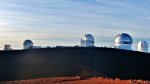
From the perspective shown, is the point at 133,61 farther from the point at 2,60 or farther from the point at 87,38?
the point at 87,38

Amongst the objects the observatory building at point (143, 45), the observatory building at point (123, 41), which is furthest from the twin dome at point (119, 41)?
the observatory building at point (143, 45)

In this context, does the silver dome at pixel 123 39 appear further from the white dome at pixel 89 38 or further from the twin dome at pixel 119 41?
the white dome at pixel 89 38

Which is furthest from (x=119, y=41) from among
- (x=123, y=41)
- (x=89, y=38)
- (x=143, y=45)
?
(x=143, y=45)

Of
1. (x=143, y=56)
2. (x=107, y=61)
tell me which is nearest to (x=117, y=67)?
(x=107, y=61)

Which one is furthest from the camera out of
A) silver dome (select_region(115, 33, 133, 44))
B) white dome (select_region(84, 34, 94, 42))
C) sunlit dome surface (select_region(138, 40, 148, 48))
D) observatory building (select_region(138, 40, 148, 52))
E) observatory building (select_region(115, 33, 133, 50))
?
sunlit dome surface (select_region(138, 40, 148, 48))

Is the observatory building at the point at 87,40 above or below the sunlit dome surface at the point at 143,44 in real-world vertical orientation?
above

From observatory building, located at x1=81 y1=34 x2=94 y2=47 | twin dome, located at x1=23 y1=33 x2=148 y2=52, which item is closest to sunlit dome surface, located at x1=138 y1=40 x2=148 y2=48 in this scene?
twin dome, located at x1=23 y1=33 x2=148 y2=52

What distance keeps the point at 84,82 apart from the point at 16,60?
18.2 metres

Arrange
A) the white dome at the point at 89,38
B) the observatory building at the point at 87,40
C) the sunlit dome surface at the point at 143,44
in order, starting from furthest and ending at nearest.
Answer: the sunlit dome surface at the point at 143,44, the white dome at the point at 89,38, the observatory building at the point at 87,40

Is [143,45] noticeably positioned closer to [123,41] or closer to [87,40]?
[123,41]

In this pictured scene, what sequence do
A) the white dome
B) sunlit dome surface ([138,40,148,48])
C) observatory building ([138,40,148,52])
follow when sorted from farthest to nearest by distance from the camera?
1. sunlit dome surface ([138,40,148,48])
2. observatory building ([138,40,148,52])
3. the white dome

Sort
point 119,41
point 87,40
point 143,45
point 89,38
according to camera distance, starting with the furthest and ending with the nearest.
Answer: point 143,45 → point 89,38 → point 87,40 → point 119,41

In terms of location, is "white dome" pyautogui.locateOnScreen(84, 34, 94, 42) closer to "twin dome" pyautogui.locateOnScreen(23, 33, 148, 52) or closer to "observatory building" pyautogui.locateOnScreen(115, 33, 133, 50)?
"twin dome" pyautogui.locateOnScreen(23, 33, 148, 52)

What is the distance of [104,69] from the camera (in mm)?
48688
